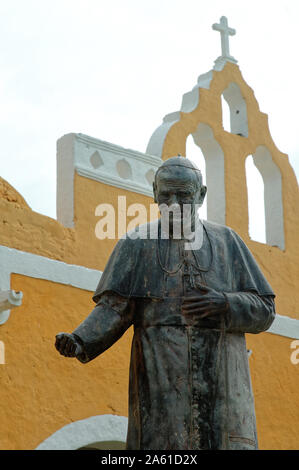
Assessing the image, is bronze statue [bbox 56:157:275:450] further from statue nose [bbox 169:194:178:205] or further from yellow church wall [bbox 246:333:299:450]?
yellow church wall [bbox 246:333:299:450]

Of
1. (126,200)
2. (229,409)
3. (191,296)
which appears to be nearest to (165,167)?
(191,296)

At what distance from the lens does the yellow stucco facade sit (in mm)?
8727

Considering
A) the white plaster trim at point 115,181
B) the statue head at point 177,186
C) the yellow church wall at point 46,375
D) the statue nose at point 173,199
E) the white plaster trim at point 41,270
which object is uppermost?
the white plaster trim at point 115,181

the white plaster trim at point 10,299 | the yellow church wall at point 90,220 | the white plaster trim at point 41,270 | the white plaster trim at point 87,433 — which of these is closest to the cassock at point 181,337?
the white plaster trim at point 10,299

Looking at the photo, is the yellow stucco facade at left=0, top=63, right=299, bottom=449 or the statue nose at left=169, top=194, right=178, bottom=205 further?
the yellow stucco facade at left=0, top=63, right=299, bottom=449

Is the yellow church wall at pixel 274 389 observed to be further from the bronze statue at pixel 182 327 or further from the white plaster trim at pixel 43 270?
the bronze statue at pixel 182 327

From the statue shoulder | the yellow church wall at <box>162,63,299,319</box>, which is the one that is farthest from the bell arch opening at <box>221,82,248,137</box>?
the statue shoulder

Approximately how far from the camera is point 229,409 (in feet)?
14.8

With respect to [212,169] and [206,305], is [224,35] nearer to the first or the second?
[212,169]

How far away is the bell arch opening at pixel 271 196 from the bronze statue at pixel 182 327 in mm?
6964

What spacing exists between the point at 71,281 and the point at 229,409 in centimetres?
480

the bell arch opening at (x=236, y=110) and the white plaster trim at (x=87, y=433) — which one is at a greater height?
the bell arch opening at (x=236, y=110)

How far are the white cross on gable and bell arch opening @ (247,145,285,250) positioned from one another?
98 cm

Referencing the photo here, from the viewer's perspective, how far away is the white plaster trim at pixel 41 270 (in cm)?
874
